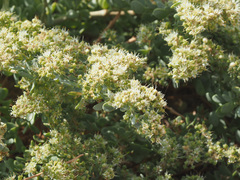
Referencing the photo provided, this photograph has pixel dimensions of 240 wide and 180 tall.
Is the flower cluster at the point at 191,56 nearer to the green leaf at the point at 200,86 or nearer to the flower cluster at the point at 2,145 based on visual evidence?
the green leaf at the point at 200,86

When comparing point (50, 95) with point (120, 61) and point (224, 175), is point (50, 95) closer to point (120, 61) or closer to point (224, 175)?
point (120, 61)

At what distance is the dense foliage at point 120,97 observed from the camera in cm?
170

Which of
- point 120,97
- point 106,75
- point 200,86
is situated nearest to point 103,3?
point 200,86

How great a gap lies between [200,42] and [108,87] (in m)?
0.70

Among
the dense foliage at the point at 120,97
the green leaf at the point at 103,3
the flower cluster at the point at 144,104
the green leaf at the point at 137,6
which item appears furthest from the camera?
the green leaf at the point at 103,3

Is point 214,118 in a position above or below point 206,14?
below

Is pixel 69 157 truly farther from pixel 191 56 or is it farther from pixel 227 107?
pixel 227 107

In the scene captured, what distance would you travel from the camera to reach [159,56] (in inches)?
92.4

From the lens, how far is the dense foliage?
66.9 inches

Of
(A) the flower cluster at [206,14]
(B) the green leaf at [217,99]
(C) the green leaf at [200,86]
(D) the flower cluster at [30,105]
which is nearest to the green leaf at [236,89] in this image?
(B) the green leaf at [217,99]

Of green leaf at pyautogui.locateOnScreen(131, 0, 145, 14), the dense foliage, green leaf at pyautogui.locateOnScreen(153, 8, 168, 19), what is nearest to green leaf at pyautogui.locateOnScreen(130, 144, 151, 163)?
the dense foliage

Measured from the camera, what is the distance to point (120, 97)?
62.0 inches

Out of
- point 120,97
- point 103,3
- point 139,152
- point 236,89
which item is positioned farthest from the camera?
point 103,3

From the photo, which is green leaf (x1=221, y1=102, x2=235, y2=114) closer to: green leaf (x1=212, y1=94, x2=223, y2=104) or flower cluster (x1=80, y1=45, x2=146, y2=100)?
green leaf (x1=212, y1=94, x2=223, y2=104)
